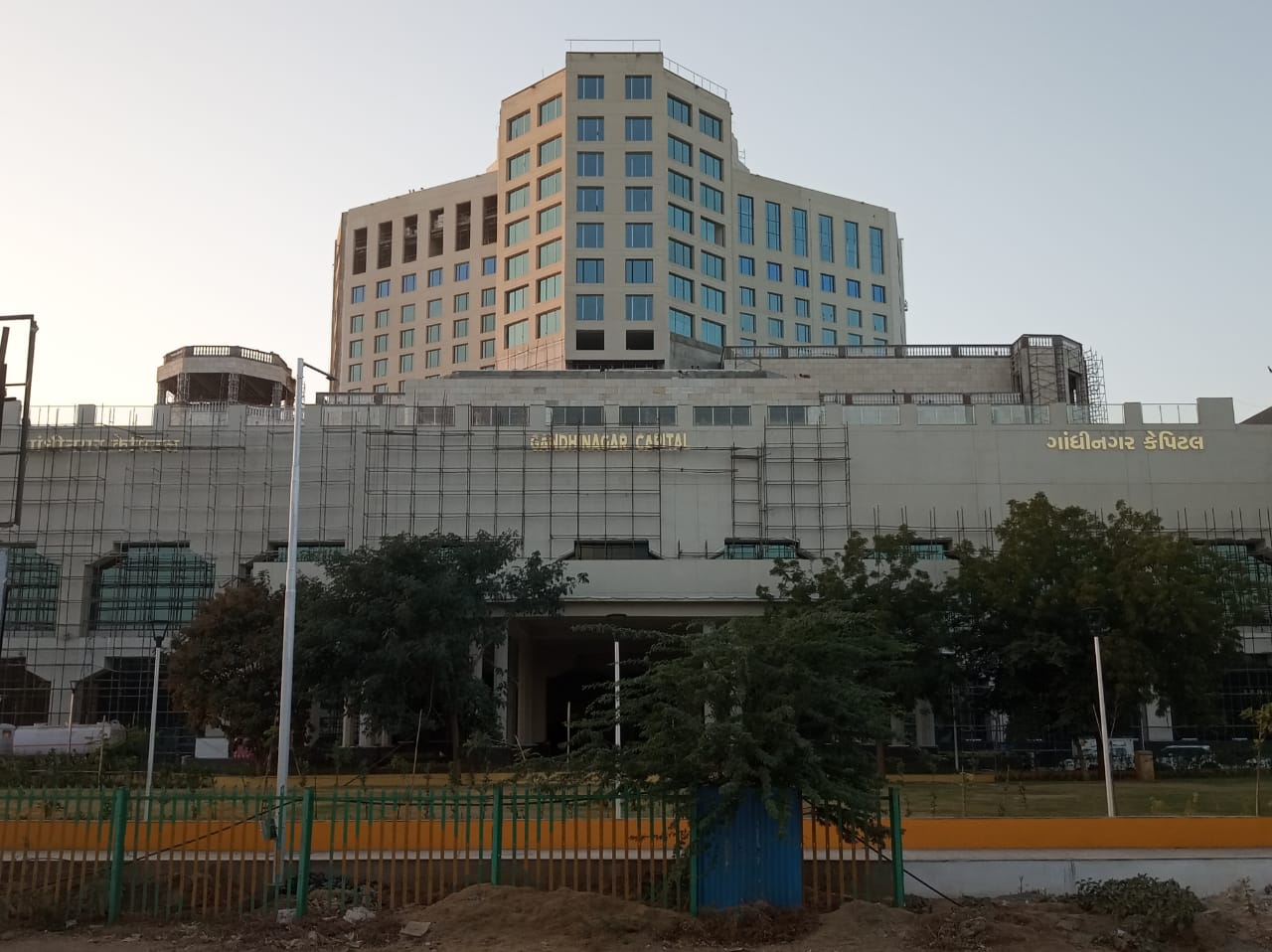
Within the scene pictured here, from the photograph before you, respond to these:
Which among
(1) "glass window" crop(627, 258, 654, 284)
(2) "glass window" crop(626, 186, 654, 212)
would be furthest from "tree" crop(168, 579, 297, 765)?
(2) "glass window" crop(626, 186, 654, 212)

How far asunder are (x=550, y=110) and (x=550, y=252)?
36.4 ft

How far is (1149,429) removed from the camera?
220 ft

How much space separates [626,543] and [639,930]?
158ft

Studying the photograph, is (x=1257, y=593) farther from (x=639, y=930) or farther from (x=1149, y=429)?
(x=639, y=930)

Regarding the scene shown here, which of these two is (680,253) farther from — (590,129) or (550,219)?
(590,129)

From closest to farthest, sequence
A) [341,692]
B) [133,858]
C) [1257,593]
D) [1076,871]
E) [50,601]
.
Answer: [133,858] → [1076,871] → [341,692] → [1257,593] → [50,601]

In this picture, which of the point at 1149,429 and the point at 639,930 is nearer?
the point at 639,930

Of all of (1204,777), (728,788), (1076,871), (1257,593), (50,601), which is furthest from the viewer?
(50,601)

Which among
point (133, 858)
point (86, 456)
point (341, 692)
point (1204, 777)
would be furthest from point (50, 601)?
point (1204, 777)

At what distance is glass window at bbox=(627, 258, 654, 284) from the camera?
295ft

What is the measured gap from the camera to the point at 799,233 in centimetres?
10625

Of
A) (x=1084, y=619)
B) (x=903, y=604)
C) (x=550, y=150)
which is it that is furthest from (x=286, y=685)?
(x=550, y=150)

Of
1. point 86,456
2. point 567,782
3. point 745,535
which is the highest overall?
point 86,456

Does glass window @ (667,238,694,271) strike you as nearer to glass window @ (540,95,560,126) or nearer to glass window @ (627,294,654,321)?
glass window @ (627,294,654,321)
